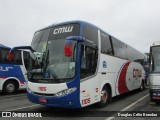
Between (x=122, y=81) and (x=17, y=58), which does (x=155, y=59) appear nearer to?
(x=122, y=81)

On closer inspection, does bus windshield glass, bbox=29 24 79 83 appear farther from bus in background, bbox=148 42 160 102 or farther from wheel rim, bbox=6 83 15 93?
wheel rim, bbox=6 83 15 93

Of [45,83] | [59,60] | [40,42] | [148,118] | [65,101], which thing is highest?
[40,42]

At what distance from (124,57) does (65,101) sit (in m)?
6.54

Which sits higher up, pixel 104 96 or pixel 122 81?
pixel 122 81

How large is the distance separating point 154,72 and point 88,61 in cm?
344

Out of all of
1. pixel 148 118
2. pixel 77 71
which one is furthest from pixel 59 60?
pixel 148 118

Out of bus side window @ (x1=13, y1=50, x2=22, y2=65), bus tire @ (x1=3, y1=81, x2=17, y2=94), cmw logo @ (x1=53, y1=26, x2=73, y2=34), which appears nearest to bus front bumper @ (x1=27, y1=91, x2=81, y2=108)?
cmw logo @ (x1=53, y1=26, x2=73, y2=34)

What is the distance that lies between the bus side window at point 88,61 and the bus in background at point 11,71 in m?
7.47

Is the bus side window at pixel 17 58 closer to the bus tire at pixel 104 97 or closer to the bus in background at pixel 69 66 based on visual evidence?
the bus in background at pixel 69 66

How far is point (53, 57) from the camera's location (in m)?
7.55

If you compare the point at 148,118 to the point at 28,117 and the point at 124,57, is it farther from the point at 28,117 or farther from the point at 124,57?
the point at 124,57

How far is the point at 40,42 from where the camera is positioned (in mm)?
8258

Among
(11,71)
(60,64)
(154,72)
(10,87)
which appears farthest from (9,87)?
(154,72)

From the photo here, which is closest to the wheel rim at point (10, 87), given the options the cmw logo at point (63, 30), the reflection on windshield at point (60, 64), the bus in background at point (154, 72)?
the cmw logo at point (63, 30)
